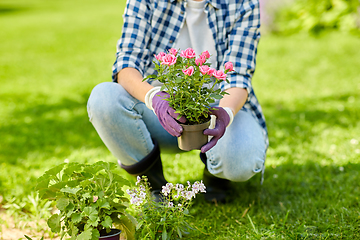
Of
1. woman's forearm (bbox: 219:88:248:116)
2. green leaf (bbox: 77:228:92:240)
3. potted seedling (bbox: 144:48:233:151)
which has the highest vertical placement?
potted seedling (bbox: 144:48:233:151)

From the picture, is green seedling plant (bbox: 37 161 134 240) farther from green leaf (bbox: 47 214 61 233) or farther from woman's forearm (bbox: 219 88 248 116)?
woman's forearm (bbox: 219 88 248 116)

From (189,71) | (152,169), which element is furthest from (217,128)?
(152,169)

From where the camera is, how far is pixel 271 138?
3021 millimetres

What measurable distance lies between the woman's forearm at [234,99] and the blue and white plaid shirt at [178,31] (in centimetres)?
3

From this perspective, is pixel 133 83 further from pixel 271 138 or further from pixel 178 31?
pixel 271 138

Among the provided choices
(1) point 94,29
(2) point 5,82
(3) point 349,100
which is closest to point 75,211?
(3) point 349,100

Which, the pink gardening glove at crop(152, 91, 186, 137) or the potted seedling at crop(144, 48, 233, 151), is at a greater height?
the potted seedling at crop(144, 48, 233, 151)

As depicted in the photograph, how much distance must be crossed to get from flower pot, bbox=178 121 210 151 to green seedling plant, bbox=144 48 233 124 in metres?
0.03

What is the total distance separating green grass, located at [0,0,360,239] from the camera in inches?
70.8

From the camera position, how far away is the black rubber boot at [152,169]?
1.81 meters

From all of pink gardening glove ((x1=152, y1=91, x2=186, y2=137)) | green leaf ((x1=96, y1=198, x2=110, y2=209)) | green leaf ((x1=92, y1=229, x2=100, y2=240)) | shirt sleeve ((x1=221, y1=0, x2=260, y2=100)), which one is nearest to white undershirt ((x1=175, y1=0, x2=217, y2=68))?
shirt sleeve ((x1=221, y1=0, x2=260, y2=100))

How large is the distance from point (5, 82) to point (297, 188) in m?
4.65

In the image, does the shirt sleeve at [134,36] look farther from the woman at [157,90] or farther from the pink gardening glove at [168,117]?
the pink gardening glove at [168,117]

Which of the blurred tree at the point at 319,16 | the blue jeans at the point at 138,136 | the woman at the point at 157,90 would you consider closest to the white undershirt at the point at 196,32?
the woman at the point at 157,90
